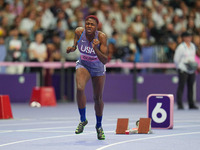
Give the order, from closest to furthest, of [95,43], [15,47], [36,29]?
[95,43] → [15,47] → [36,29]

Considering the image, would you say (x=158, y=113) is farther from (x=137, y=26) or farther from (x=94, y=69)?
(x=137, y=26)

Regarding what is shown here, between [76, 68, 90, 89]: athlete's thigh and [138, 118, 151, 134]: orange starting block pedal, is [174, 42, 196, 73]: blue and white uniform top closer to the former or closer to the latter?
[138, 118, 151, 134]: orange starting block pedal

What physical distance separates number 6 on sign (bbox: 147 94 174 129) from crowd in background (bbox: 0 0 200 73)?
7.38 metres

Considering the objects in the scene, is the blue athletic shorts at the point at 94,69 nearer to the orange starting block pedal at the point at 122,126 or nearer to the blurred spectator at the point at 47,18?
the orange starting block pedal at the point at 122,126

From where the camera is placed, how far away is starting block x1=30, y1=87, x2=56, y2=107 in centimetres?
1792

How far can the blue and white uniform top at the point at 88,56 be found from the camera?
9109 mm

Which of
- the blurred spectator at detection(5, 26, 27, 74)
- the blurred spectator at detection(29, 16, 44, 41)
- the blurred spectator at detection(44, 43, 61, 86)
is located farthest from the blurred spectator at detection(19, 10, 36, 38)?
the blurred spectator at detection(44, 43, 61, 86)

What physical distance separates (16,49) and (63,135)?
885 cm

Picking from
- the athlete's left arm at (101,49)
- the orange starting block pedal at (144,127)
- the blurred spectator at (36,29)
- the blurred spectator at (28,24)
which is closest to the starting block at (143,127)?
the orange starting block pedal at (144,127)

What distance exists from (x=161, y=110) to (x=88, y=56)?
2.83 m

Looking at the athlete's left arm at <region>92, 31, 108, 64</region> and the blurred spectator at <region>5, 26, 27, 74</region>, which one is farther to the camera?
the blurred spectator at <region>5, 26, 27, 74</region>

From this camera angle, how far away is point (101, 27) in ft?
64.2

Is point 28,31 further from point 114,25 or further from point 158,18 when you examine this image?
point 158,18

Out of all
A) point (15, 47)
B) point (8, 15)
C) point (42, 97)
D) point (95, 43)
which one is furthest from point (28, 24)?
point (95, 43)
